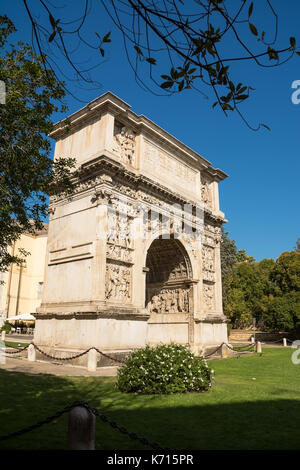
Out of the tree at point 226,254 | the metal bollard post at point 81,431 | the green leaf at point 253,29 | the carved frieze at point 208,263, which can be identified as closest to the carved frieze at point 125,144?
the carved frieze at point 208,263

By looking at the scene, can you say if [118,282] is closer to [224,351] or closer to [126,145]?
[126,145]

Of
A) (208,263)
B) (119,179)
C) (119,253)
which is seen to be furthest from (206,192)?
(119,253)

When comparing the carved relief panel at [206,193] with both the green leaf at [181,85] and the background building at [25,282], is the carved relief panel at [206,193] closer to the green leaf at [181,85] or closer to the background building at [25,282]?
the green leaf at [181,85]

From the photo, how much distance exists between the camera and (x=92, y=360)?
486 inches

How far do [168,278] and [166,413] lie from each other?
14.6 metres

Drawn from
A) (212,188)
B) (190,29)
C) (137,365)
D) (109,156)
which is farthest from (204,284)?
(190,29)

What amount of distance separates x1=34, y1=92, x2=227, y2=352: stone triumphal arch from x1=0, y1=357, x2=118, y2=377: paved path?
0.86 metres

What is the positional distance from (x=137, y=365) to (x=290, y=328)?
2781 cm

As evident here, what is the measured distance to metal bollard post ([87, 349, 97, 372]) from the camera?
12258 millimetres

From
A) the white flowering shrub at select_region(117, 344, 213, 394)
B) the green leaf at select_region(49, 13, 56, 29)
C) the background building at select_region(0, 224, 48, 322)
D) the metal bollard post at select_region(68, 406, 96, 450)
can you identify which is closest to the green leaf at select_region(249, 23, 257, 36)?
the green leaf at select_region(49, 13, 56, 29)

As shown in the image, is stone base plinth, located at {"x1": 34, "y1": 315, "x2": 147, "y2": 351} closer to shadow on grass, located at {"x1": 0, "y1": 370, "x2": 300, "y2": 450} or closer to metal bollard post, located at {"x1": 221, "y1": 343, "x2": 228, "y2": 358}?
shadow on grass, located at {"x1": 0, "y1": 370, "x2": 300, "y2": 450}

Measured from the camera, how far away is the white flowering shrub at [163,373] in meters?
8.23

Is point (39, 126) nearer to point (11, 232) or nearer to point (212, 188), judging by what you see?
point (11, 232)

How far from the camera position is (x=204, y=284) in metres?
21.2
